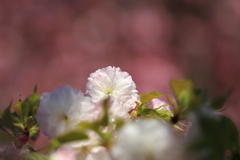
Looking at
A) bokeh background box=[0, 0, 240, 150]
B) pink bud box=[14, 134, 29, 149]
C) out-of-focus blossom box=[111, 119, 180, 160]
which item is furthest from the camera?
bokeh background box=[0, 0, 240, 150]

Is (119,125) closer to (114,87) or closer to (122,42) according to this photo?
(114,87)

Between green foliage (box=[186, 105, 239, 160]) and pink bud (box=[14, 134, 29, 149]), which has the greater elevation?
green foliage (box=[186, 105, 239, 160])

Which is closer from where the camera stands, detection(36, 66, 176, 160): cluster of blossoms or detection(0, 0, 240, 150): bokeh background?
detection(36, 66, 176, 160): cluster of blossoms

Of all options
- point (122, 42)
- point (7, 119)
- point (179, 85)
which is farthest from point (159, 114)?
point (122, 42)

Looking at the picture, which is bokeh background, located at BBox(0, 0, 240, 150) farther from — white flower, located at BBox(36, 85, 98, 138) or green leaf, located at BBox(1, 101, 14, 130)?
white flower, located at BBox(36, 85, 98, 138)

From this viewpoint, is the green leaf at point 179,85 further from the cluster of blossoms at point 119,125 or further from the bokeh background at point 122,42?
the bokeh background at point 122,42

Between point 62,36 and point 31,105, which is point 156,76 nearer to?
point 62,36

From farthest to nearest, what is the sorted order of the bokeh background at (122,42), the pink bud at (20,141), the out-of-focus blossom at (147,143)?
the bokeh background at (122,42) → the pink bud at (20,141) → the out-of-focus blossom at (147,143)

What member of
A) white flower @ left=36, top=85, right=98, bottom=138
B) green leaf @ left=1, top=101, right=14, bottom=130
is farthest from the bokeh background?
white flower @ left=36, top=85, right=98, bottom=138

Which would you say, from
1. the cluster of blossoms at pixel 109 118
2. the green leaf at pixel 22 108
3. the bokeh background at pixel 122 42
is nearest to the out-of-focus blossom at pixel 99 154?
the cluster of blossoms at pixel 109 118
